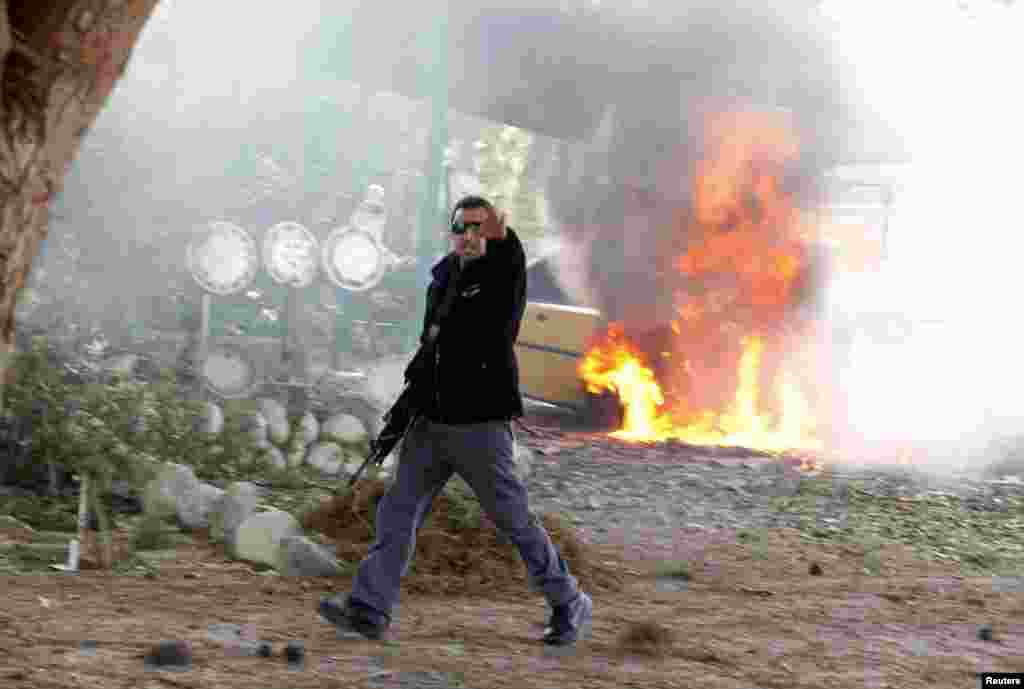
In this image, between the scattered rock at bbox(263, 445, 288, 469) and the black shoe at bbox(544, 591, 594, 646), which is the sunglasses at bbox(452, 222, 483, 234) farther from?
the scattered rock at bbox(263, 445, 288, 469)

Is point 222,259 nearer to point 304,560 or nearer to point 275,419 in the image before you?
point 275,419

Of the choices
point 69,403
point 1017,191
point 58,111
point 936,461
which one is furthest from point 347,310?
point 1017,191

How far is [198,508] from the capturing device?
7332 mm

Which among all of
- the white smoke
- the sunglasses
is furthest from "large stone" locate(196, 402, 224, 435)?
the white smoke

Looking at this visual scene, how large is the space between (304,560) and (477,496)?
1.50 metres

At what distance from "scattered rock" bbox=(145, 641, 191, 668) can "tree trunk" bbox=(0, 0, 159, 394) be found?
4.64 ft

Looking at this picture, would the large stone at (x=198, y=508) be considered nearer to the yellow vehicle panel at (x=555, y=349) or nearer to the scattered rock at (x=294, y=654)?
the scattered rock at (x=294, y=654)

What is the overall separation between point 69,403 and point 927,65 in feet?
40.9

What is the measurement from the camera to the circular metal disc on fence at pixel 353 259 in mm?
11930

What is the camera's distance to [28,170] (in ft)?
11.2

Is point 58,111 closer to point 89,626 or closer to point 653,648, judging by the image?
point 89,626

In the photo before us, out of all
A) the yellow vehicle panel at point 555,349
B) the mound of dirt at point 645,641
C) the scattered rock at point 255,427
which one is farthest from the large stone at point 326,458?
the yellow vehicle panel at point 555,349

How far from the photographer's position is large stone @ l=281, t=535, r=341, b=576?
20.4ft

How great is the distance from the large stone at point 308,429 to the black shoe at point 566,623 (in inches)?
202
